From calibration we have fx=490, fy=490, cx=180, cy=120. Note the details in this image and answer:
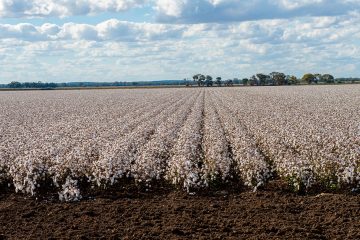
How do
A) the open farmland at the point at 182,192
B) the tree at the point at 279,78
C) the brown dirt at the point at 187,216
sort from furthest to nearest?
the tree at the point at 279,78 → the open farmland at the point at 182,192 → the brown dirt at the point at 187,216

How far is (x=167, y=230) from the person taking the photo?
884 cm

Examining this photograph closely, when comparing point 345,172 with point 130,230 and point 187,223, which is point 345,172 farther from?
point 130,230

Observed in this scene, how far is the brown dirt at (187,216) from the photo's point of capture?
869cm

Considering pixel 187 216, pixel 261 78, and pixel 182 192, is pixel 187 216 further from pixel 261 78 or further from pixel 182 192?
pixel 261 78

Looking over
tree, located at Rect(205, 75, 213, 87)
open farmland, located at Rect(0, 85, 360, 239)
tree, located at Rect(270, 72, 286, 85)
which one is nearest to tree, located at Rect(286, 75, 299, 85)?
tree, located at Rect(270, 72, 286, 85)

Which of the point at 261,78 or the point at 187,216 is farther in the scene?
the point at 261,78

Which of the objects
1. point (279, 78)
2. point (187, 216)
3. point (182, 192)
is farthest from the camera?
point (279, 78)

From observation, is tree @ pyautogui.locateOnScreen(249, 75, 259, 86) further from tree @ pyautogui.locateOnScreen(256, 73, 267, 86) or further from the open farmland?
the open farmland

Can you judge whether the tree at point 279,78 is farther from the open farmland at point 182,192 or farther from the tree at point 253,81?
the open farmland at point 182,192

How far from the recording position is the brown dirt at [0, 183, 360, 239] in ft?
28.5

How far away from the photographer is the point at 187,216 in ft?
32.0

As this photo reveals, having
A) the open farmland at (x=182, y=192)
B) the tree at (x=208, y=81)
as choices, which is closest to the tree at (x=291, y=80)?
the tree at (x=208, y=81)

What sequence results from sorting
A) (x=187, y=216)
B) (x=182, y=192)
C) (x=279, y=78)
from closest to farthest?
(x=187, y=216) → (x=182, y=192) → (x=279, y=78)

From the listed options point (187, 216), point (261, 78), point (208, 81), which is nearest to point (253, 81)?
point (261, 78)
